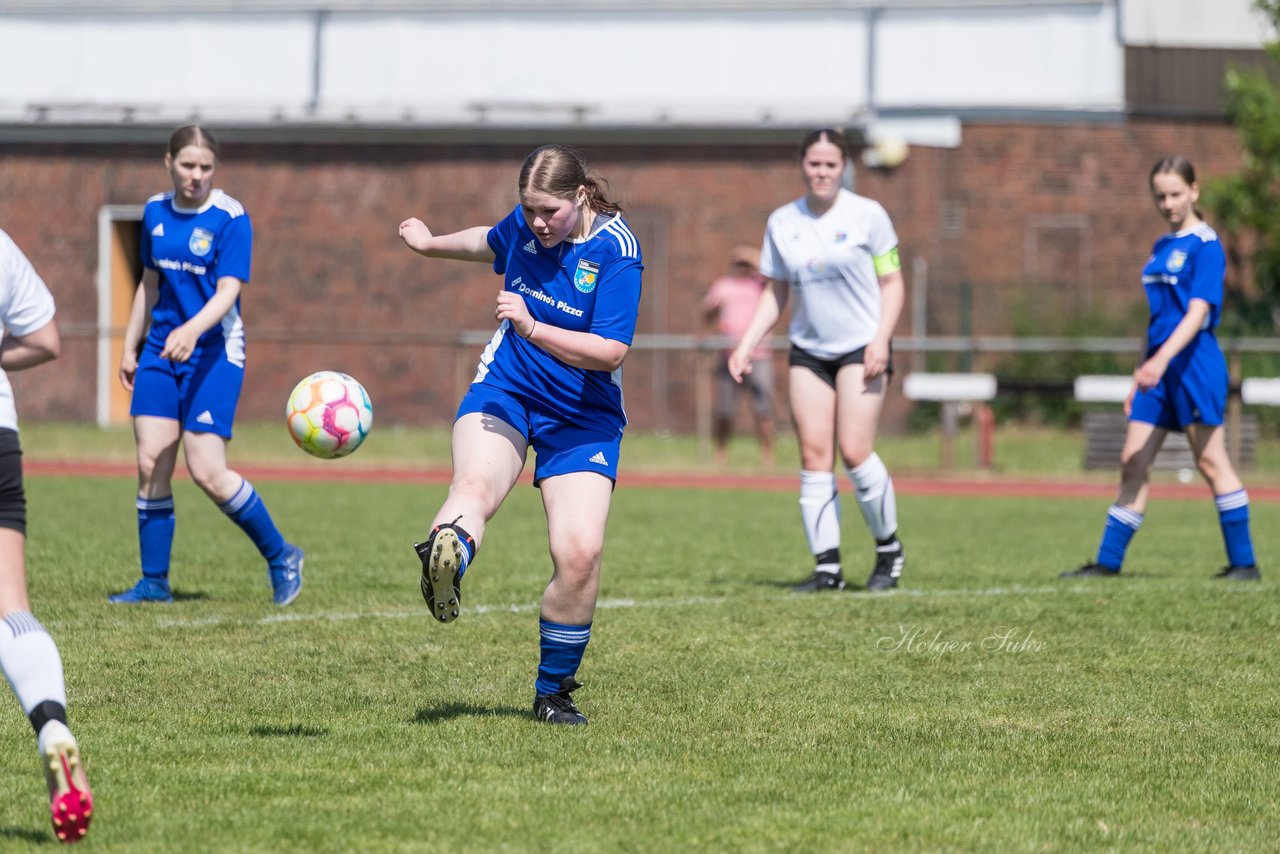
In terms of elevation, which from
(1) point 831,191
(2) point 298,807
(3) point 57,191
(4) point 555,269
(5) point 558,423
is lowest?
(2) point 298,807

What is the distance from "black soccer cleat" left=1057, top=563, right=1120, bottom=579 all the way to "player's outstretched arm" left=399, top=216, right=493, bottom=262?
4787 millimetres

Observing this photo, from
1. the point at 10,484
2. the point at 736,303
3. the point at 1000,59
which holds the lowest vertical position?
the point at 10,484

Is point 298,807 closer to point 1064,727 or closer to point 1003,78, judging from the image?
point 1064,727

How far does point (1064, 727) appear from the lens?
19.2 ft

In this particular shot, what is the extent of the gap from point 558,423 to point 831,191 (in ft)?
11.4

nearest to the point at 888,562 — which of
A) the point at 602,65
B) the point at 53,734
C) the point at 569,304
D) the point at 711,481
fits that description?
the point at 569,304

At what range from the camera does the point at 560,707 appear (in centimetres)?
586

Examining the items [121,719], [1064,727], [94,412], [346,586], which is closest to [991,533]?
[346,586]

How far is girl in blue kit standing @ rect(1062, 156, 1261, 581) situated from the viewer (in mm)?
9133

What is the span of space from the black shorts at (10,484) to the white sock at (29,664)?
237 millimetres

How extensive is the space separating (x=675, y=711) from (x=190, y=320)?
3.33 m

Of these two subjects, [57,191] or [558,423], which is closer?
[558,423]

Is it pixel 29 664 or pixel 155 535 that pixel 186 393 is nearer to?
pixel 155 535

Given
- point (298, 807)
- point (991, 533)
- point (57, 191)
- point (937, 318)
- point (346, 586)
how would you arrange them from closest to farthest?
point (298, 807) → point (346, 586) → point (991, 533) → point (937, 318) → point (57, 191)
